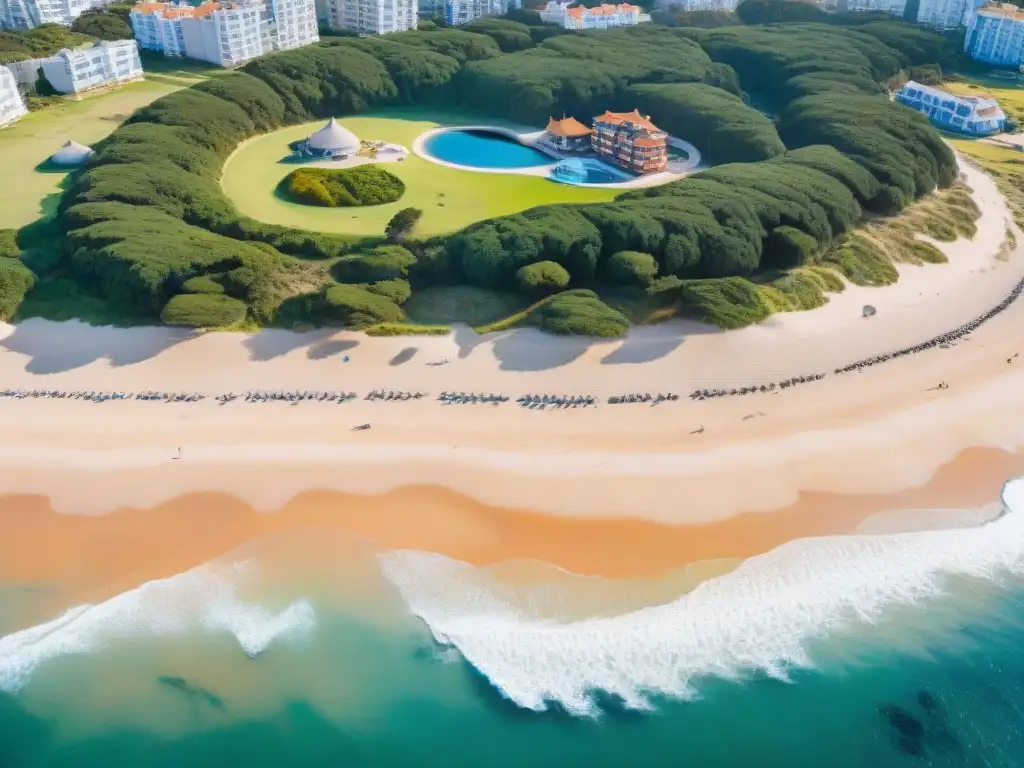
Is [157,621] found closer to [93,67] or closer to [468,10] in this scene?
[93,67]

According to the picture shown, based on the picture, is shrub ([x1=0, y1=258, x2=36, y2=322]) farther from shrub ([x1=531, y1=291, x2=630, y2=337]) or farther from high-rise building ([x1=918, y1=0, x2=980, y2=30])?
high-rise building ([x1=918, y1=0, x2=980, y2=30])

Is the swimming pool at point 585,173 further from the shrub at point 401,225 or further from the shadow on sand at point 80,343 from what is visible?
the shadow on sand at point 80,343

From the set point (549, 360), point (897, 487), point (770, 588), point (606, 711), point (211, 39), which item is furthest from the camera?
point (211, 39)

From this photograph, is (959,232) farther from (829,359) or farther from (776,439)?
Result: (776,439)

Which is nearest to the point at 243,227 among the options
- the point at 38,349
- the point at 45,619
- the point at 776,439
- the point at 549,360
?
the point at 38,349

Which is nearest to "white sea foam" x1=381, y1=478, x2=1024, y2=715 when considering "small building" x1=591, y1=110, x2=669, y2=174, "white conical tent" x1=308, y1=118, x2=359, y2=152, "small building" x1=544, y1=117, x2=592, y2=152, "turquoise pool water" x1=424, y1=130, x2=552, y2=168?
"small building" x1=591, y1=110, x2=669, y2=174

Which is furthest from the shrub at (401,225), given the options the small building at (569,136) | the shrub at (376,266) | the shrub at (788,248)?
the shrub at (788,248)

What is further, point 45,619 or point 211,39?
point 211,39

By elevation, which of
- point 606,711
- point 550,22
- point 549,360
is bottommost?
point 606,711
